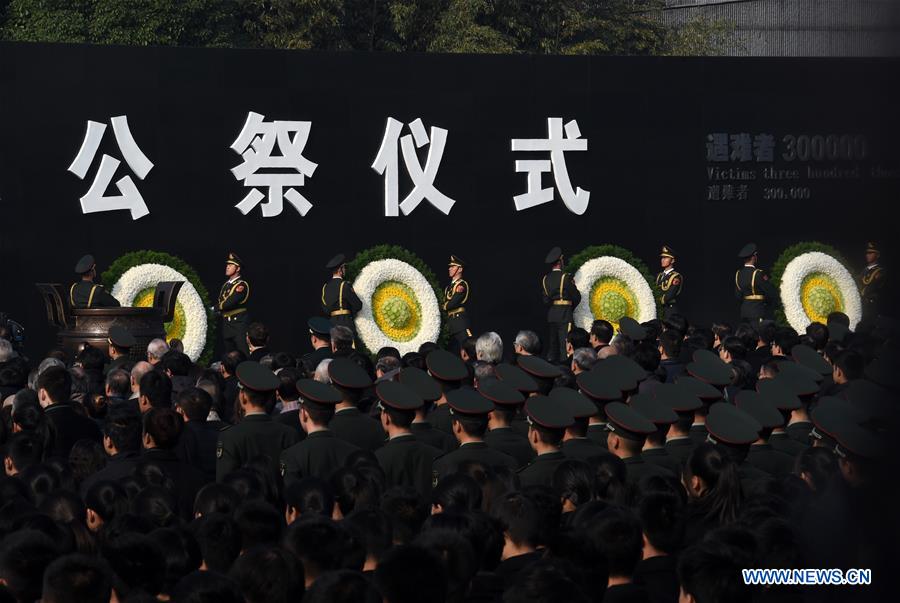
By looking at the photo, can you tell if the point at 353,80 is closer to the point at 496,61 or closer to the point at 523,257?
the point at 496,61

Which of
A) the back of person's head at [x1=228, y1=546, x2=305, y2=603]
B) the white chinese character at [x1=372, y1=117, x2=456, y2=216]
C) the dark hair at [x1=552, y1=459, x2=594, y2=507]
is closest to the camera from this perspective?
the back of person's head at [x1=228, y1=546, x2=305, y2=603]

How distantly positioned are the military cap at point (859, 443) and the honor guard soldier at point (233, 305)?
1141 cm

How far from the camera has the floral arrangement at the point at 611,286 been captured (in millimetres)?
17766

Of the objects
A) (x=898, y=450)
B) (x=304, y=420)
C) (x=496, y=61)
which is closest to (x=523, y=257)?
(x=496, y=61)

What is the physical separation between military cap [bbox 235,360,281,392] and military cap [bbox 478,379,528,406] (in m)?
1.05

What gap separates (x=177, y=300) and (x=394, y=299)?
262 centimetres

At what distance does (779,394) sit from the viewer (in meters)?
6.88

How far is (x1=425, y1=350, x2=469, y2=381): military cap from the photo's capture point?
7797mm

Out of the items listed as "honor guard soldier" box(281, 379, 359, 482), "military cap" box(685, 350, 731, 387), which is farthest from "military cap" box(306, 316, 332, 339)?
"honor guard soldier" box(281, 379, 359, 482)

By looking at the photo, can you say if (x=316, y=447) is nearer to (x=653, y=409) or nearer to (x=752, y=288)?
(x=653, y=409)

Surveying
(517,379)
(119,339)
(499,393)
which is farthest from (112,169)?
(499,393)

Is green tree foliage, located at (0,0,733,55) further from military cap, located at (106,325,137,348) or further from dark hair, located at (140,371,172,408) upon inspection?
dark hair, located at (140,371,172,408)

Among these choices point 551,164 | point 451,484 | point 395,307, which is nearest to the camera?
point 451,484

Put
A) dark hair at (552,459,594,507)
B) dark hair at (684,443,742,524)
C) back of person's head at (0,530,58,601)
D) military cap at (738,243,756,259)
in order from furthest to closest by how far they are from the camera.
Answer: military cap at (738,243,756,259), dark hair at (552,459,594,507), dark hair at (684,443,742,524), back of person's head at (0,530,58,601)
